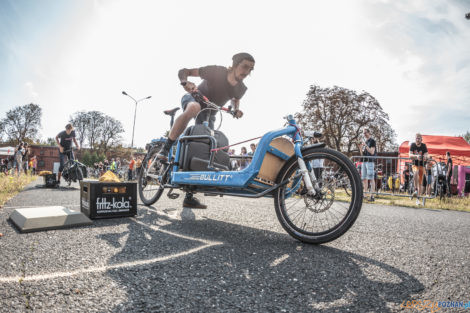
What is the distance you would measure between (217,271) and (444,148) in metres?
17.8

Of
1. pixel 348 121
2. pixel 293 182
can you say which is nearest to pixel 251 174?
pixel 293 182

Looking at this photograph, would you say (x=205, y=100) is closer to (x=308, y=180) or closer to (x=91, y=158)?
(x=308, y=180)

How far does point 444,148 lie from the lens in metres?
Result: 14.9

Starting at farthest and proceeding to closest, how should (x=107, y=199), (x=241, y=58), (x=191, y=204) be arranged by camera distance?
(x=191, y=204)
(x=241, y=58)
(x=107, y=199)

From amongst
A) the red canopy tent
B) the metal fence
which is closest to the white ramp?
the metal fence

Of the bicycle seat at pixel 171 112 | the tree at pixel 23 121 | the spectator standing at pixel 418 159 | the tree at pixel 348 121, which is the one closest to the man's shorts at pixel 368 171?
the spectator standing at pixel 418 159

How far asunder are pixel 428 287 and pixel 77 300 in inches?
68.7

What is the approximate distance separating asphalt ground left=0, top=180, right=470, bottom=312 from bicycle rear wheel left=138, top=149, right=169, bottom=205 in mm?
1487

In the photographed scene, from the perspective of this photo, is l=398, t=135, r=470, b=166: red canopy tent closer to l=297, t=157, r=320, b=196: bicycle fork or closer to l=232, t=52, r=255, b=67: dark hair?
l=232, t=52, r=255, b=67: dark hair

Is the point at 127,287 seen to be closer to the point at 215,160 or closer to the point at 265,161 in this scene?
the point at 265,161

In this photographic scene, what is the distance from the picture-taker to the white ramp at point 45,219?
7.38 ft

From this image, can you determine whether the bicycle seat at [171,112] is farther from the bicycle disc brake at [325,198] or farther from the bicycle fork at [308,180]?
the bicycle disc brake at [325,198]

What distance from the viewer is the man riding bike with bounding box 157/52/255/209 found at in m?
3.37

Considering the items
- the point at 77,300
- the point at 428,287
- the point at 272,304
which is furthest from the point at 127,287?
the point at 428,287
